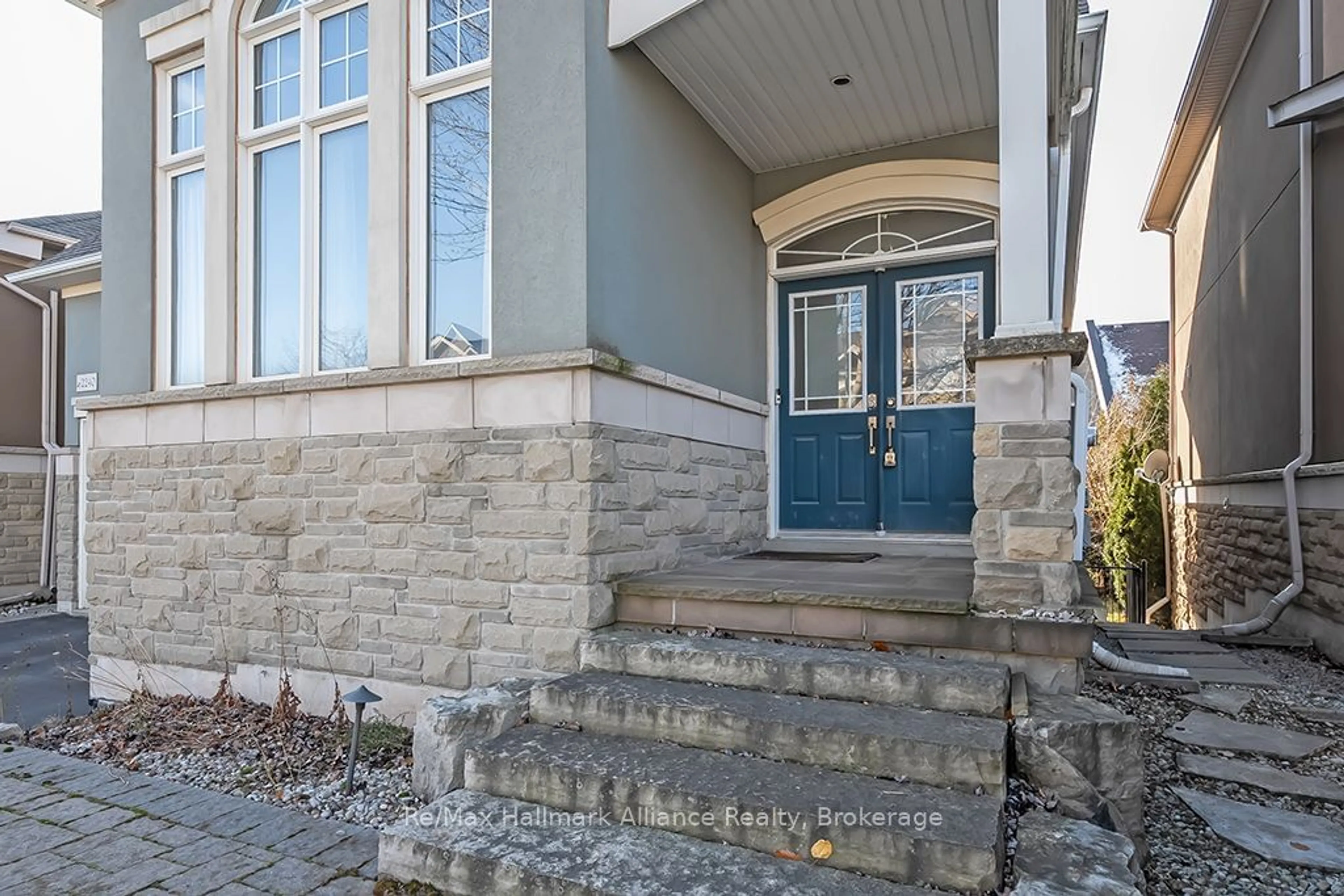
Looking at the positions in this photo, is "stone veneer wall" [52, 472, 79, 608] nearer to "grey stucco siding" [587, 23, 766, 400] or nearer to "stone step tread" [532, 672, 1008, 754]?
"grey stucco siding" [587, 23, 766, 400]

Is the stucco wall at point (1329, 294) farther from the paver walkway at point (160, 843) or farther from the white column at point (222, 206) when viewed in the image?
the white column at point (222, 206)

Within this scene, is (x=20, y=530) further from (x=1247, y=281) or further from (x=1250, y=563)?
(x=1247, y=281)

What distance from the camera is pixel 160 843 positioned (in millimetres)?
2730

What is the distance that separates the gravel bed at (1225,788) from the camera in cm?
220

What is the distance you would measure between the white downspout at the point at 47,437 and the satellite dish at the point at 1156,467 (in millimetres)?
13561

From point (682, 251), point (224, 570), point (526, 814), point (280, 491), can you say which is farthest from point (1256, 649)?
point (224, 570)

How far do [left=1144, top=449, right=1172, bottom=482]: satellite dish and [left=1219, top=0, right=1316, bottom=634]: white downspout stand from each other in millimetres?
4627

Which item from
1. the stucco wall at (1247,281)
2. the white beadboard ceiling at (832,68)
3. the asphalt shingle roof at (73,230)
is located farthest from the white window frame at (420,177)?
the stucco wall at (1247,281)

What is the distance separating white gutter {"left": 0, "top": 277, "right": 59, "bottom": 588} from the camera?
9.04 meters

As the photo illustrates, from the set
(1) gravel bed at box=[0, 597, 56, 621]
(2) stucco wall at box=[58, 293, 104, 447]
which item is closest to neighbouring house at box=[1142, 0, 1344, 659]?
(2) stucco wall at box=[58, 293, 104, 447]

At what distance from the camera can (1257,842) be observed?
237 centimetres

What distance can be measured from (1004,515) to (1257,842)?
125 centimetres

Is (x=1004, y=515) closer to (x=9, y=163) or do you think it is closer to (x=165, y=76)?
(x=165, y=76)

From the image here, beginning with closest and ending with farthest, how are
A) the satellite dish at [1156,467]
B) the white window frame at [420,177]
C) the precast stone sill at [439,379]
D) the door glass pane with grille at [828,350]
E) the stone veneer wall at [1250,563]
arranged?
the precast stone sill at [439,379], the white window frame at [420,177], the stone veneer wall at [1250,563], the door glass pane with grille at [828,350], the satellite dish at [1156,467]
